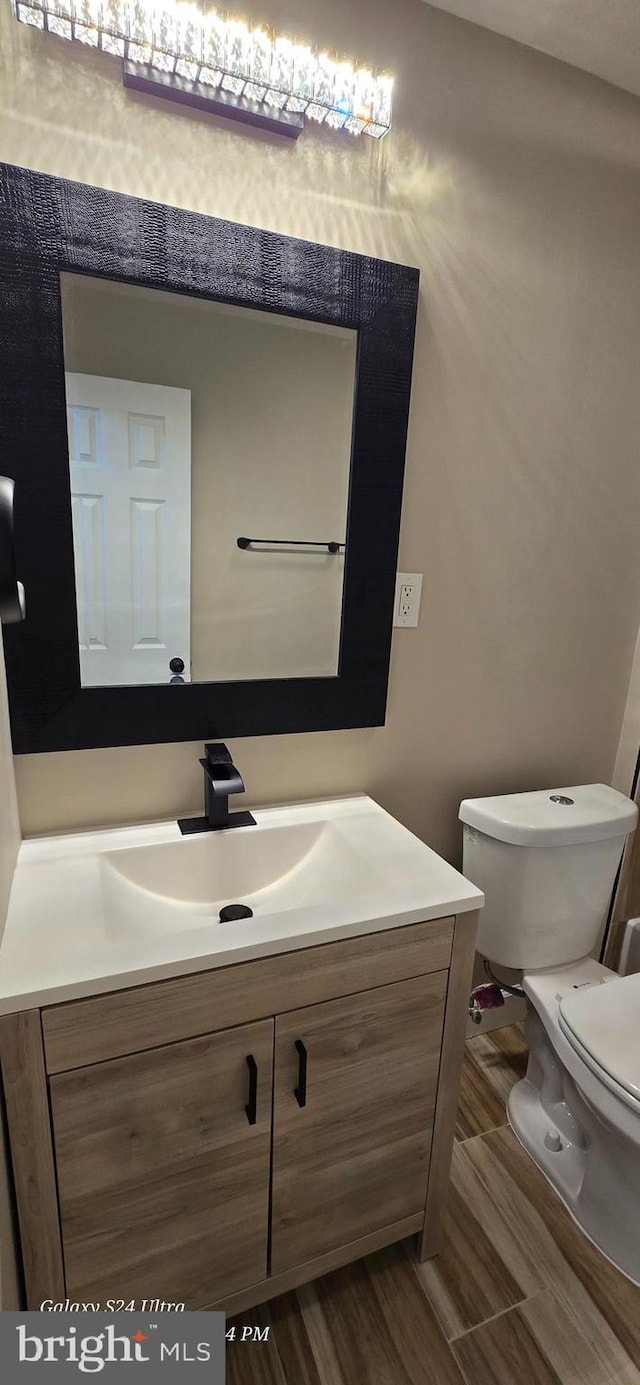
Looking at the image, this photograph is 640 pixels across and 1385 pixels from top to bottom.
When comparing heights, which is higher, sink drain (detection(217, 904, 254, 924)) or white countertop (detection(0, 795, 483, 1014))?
white countertop (detection(0, 795, 483, 1014))

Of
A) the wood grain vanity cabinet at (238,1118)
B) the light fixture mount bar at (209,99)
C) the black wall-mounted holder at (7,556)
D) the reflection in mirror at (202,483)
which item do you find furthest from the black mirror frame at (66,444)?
the wood grain vanity cabinet at (238,1118)

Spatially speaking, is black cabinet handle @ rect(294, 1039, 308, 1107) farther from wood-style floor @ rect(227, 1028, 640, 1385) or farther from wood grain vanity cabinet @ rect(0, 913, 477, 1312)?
wood-style floor @ rect(227, 1028, 640, 1385)

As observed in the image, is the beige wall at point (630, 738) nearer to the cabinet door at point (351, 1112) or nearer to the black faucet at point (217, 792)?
the cabinet door at point (351, 1112)

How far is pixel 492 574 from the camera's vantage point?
155cm

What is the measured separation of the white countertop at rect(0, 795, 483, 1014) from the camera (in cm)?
85

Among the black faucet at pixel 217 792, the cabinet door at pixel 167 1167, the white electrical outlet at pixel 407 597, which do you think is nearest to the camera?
the cabinet door at pixel 167 1167

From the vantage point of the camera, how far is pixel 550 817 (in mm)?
1511

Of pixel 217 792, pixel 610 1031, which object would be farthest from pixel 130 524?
pixel 610 1031

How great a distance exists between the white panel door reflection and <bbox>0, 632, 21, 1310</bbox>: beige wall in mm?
186

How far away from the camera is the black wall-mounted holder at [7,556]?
79 cm

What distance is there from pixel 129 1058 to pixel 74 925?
21cm

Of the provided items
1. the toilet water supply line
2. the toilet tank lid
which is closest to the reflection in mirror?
the toilet tank lid

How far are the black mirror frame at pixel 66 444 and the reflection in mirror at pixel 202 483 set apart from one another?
0.09ft

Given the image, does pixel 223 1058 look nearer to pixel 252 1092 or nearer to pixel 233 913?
pixel 252 1092
